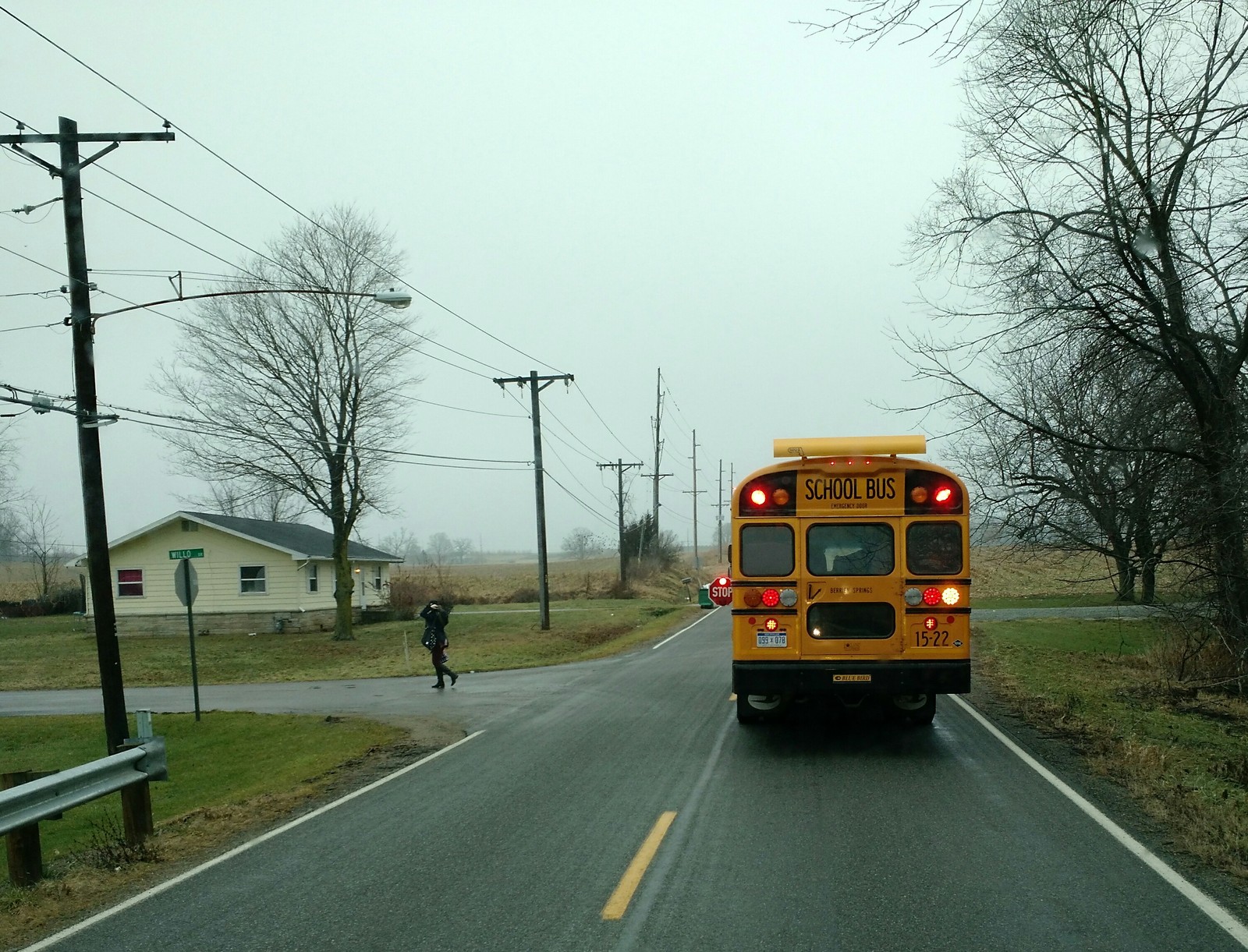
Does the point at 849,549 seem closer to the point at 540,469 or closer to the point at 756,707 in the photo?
the point at 756,707

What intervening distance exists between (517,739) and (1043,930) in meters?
8.56

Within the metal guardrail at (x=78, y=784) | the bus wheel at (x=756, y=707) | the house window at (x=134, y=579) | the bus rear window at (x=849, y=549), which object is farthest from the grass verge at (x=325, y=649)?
the metal guardrail at (x=78, y=784)

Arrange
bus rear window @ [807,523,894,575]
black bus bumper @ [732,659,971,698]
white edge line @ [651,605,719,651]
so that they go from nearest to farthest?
black bus bumper @ [732,659,971,698]
bus rear window @ [807,523,894,575]
white edge line @ [651,605,719,651]

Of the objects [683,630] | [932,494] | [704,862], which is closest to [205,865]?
[704,862]

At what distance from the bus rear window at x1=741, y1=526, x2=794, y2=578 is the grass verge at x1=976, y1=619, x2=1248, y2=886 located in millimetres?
3652

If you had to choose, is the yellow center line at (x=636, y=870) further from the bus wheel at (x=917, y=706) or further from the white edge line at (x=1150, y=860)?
the bus wheel at (x=917, y=706)

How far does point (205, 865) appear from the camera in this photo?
7703 millimetres

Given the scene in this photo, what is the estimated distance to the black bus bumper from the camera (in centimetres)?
1127

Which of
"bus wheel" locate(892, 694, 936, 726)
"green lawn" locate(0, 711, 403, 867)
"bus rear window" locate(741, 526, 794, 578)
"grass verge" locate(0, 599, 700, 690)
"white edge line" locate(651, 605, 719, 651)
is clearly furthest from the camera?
"white edge line" locate(651, 605, 719, 651)

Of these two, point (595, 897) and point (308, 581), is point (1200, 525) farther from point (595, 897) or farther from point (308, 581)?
point (308, 581)

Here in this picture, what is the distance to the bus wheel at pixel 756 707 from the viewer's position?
41.4ft

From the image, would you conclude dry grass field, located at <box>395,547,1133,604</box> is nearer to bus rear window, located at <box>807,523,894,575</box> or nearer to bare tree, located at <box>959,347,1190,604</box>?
bare tree, located at <box>959,347,1190,604</box>

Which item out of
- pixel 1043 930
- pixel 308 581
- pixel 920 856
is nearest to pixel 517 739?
pixel 920 856

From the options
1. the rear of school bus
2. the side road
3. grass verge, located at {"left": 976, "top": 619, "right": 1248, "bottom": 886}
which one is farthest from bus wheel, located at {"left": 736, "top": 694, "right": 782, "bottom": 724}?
the side road
